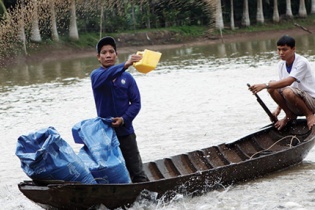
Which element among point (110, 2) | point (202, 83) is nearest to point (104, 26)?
point (110, 2)

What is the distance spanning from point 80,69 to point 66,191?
23.4 m

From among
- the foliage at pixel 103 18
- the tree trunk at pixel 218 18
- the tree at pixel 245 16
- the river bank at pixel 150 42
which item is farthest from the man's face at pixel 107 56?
the tree at pixel 245 16

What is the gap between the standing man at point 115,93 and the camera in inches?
286

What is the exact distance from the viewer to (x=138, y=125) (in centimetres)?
1398

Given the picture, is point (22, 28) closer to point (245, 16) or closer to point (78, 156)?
point (245, 16)

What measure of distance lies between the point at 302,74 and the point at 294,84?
31cm

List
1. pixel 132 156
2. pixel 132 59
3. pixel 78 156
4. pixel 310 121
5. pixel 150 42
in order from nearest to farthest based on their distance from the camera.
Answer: pixel 132 59 < pixel 78 156 < pixel 132 156 < pixel 310 121 < pixel 150 42

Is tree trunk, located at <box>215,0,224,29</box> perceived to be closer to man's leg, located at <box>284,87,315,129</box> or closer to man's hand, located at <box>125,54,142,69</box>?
man's leg, located at <box>284,87,315,129</box>

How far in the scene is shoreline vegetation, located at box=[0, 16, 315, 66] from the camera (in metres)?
37.3

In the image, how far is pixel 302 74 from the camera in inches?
364

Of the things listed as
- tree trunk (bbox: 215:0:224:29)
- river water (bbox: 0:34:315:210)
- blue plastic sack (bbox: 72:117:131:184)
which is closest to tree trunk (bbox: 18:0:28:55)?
river water (bbox: 0:34:315:210)

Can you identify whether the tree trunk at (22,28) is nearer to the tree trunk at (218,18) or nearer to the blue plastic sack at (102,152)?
the tree trunk at (218,18)

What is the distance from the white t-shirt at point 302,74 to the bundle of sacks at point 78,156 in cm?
311

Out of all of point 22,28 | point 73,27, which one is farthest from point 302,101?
point 73,27
